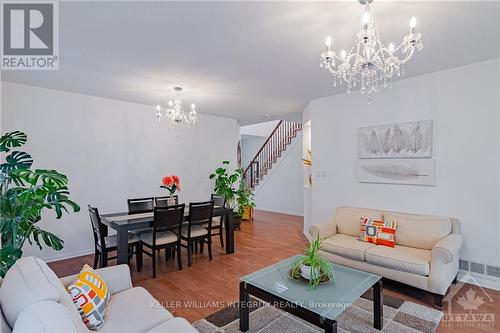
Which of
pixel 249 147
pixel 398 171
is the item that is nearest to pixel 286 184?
pixel 249 147

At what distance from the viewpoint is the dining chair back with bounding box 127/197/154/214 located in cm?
396

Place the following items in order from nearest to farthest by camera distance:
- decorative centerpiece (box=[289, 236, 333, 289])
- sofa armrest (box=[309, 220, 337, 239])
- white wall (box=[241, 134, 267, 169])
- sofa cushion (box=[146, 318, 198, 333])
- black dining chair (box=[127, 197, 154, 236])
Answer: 1. sofa cushion (box=[146, 318, 198, 333])
2. decorative centerpiece (box=[289, 236, 333, 289])
3. sofa armrest (box=[309, 220, 337, 239])
4. black dining chair (box=[127, 197, 154, 236])
5. white wall (box=[241, 134, 267, 169])

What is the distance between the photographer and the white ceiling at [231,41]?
1930 mm

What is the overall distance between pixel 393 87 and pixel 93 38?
Result: 3.75 metres

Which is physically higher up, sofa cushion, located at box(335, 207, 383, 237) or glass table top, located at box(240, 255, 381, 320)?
sofa cushion, located at box(335, 207, 383, 237)

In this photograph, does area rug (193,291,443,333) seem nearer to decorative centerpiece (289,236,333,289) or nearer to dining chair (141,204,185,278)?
decorative centerpiece (289,236,333,289)

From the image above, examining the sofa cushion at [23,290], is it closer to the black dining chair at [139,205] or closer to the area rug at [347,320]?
the area rug at [347,320]

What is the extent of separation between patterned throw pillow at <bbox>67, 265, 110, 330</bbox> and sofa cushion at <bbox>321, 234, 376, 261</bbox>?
2566 mm

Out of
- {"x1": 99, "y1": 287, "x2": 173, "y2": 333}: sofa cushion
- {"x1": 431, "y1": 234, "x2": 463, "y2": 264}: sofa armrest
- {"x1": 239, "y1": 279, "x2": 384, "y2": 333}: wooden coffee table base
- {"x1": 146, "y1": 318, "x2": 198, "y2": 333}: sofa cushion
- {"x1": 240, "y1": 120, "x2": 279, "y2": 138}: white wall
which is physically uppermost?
{"x1": 240, "y1": 120, "x2": 279, "y2": 138}: white wall

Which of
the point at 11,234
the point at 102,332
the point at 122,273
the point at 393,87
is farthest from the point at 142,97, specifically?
the point at 393,87

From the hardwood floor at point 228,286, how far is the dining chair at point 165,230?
312mm

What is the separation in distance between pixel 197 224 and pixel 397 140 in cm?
312

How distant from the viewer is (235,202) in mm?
6551

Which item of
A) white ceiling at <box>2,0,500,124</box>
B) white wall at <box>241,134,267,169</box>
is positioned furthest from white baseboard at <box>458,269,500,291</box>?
white wall at <box>241,134,267,169</box>
